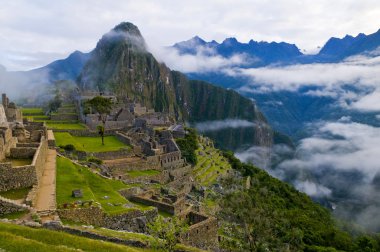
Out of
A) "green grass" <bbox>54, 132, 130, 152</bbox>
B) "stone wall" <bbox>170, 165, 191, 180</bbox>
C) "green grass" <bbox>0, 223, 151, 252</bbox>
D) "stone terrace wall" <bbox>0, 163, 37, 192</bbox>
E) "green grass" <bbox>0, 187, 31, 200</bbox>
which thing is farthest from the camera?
"stone wall" <bbox>170, 165, 191, 180</bbox>

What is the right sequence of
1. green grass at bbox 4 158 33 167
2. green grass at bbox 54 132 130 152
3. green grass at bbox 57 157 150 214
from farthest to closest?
green grass at bbox 54 132 130 152, green grass at bbox 4 158 33 167, green grass at bbox 57 157 150 214

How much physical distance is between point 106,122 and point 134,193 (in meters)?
41.4

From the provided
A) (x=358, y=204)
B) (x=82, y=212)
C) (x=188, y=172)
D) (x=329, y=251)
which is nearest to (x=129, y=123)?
(x=188, y=172)

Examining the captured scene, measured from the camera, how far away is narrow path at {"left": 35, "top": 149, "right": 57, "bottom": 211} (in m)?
21.2

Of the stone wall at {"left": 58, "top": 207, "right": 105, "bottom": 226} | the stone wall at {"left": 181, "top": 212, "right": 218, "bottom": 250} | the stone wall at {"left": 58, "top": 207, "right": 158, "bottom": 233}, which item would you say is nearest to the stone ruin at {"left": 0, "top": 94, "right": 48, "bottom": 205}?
the stone wall at {"left": 58, "top": 207, "right": 105, "bottom": 226}

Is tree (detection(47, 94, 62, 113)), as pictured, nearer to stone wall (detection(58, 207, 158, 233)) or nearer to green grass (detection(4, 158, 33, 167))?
green grass (detection(4, 158, 33, 167))

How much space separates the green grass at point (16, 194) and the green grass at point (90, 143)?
29229 millimetres

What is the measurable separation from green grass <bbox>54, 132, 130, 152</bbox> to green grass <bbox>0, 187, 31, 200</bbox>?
29229 mm

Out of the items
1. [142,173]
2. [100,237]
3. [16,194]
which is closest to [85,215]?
[100,237]

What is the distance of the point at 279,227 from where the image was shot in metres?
34.8

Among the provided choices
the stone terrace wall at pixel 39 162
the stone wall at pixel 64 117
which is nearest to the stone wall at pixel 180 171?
the stone terrace wall at pixel 39 162

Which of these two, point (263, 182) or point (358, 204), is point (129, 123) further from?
point (358, 204)

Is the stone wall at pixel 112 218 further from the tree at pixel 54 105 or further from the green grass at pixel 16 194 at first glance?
the tree at pixel 54 105

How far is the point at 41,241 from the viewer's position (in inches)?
632
